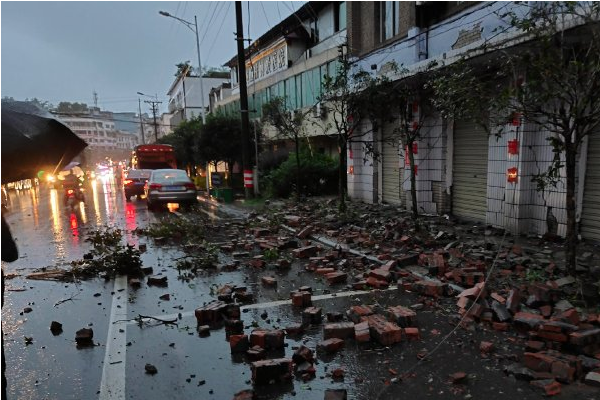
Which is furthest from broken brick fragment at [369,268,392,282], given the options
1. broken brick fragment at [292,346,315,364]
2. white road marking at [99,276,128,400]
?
white road marking at [99,276,128,400]

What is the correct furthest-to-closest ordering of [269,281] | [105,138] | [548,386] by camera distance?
[105,138]
[269,281]
[548,386]

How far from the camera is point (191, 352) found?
411 cm

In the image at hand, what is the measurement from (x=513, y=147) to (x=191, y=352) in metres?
7.44

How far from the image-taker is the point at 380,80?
10906 mm

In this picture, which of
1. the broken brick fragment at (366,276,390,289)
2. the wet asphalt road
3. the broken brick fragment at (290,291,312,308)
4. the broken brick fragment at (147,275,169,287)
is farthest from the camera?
the broken brick fragment at (147,275,169,287)

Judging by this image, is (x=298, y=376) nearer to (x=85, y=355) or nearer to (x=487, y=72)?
(x=85, y=355)

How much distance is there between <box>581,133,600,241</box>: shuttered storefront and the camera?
7359mm

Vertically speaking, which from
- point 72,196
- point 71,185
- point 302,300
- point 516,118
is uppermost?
point 516,118

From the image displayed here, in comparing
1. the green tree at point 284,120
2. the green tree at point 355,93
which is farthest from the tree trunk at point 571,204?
the green tree at point 284,120

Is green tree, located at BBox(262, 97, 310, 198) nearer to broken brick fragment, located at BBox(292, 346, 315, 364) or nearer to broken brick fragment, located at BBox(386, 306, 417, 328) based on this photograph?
broken brick fragment, located at BBox(386, 306, 417, 328)

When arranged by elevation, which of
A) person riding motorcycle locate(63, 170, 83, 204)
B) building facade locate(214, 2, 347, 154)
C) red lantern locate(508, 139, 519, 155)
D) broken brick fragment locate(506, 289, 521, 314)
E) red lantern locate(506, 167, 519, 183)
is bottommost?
broken brick fragment locate(506, 289, 521, 314)

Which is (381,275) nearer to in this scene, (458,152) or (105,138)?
(458,152)

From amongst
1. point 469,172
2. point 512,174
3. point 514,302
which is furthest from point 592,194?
point 514,302

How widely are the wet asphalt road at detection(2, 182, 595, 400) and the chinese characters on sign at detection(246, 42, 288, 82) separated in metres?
19.6
